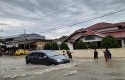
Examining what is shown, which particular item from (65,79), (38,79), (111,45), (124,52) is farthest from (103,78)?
(111,45)

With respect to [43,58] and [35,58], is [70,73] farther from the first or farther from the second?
[35,58]

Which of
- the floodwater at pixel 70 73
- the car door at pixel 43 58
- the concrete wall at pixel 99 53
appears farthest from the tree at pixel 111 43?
the car door at pixel 43 58

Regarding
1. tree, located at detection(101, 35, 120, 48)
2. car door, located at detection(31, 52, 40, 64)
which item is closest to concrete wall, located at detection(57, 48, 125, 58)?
tree, located at detection(101, 35, 120, 48)

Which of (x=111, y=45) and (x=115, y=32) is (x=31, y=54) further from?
(x=115, y=32)

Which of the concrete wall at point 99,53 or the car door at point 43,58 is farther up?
the concrete wall at point 99,53

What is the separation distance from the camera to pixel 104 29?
4806cm

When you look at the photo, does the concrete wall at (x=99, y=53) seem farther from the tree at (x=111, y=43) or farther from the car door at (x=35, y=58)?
the car door at (x=35, y=58)

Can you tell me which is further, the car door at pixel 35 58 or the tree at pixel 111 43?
the tree at pixel 111 43

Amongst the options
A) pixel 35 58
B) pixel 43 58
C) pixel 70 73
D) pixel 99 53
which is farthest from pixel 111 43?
pixel 70 73

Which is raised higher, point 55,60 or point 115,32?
point 115,32

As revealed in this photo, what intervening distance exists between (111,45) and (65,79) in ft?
74.1

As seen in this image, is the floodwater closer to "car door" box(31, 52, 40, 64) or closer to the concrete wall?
"car door" box(31, 52, 40, 64)

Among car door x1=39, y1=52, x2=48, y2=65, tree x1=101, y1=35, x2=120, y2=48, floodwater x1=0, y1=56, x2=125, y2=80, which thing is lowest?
floodwater x1=0, y1=56, x2=125, y2=80

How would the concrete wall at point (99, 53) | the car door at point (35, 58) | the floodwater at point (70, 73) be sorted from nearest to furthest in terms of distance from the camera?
the floodwater at point (70, 73)
the car door at point (35, 58)
the concrete wall at point (99, 53)
